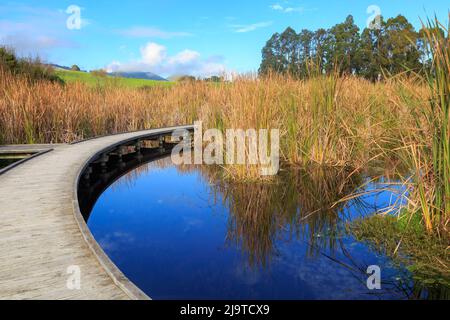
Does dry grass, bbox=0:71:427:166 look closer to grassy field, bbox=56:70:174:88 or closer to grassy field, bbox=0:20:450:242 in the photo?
grassy field, bbox=0:20:450:242

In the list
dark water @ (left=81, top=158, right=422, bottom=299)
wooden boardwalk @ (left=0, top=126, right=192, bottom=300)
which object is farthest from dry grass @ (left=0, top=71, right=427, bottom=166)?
wooden boardwalk @ (left=0, top=126, right=192, bottom=300)

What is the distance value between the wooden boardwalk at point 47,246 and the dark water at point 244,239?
63 centimetres

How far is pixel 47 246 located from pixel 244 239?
212cm

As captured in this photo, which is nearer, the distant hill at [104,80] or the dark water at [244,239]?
the dark water at [244,239]

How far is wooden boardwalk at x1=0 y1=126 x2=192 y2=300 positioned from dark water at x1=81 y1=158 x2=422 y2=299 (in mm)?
629

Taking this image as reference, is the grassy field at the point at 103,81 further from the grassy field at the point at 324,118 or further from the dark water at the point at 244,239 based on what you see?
the dark water at the point at 244,239

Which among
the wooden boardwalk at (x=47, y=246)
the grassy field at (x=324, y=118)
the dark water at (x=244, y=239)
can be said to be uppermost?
the grassy field at (x=324, y=118)

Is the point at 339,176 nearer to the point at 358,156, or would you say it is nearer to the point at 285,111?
the point at 358,156

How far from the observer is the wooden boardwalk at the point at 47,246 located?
237 cm

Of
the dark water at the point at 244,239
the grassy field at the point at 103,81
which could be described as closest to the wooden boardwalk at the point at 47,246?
the dark water at the point at 244,239

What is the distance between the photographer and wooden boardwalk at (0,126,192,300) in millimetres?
2371

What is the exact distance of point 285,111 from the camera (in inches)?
272
